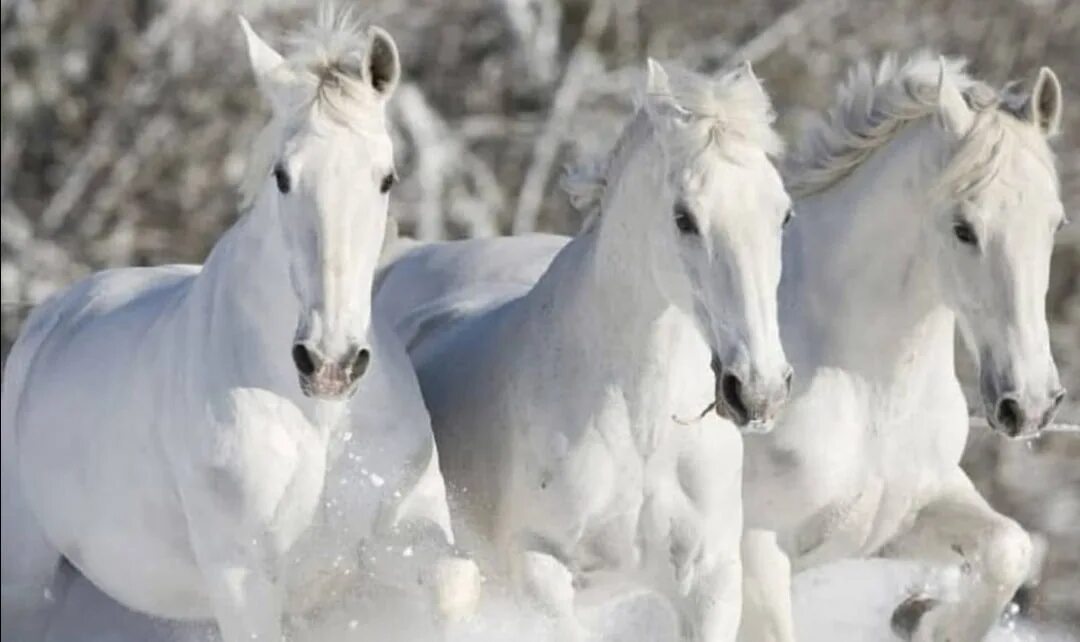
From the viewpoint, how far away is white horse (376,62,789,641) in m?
4.43

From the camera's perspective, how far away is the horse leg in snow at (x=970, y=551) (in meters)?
5.18

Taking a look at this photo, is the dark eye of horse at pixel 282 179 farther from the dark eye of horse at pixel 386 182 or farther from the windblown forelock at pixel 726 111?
the windblown forelock at pixel 726 111

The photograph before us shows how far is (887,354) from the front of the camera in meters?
5.20

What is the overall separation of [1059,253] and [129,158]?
390cm

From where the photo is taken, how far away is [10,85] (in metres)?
12.4

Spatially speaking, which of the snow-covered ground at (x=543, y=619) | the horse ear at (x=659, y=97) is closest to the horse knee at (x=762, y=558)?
the snow-covered ground at (x=543, y=619)

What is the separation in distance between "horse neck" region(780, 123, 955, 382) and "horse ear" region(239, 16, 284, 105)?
3.62 feet

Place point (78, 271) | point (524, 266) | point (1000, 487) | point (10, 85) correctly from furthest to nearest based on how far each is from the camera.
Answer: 1. point (10, 85)
2. point (78, 271)
3. point (1000, 487)
4. point (524, 266)

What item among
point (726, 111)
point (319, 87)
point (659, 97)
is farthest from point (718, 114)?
point (319, 87)

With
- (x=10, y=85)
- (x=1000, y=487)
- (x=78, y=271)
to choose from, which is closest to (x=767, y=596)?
(x=1000, y=487)

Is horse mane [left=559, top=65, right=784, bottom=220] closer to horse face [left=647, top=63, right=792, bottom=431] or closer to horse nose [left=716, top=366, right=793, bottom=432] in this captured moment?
horse face [left=647, top=63, right=792, bottom=431]

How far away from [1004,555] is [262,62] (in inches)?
62.7

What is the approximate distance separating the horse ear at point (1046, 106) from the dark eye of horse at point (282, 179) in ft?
4.44

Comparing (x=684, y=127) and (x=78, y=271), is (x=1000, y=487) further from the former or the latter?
(x=684, y=127)
